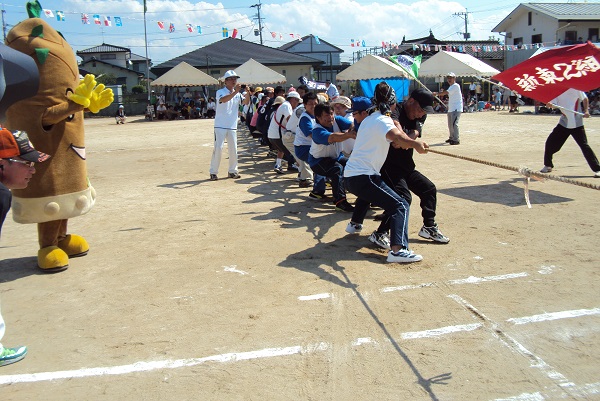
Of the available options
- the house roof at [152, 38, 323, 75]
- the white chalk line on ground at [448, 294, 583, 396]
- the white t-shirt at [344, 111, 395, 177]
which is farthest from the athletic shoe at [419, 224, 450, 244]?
the house roof at [152, 38, 323, 75]

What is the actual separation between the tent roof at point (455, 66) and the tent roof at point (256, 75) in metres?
8.47

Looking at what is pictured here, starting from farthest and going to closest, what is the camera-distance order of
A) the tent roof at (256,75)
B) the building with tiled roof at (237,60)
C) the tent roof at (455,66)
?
the building with tiled roof at (237,60), the tent roof at (256,75), the tent roof at (455,66)

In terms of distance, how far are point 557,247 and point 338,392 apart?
355 centimetres

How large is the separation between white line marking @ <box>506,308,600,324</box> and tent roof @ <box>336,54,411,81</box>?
17433mm

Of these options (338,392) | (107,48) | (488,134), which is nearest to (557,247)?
(338,392)

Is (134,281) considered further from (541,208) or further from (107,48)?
(107,48)

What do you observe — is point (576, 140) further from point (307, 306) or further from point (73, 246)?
point (73, 246)

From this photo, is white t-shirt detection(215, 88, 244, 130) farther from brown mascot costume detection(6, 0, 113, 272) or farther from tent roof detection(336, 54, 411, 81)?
tent roof detection(336, 54, 411, 81)

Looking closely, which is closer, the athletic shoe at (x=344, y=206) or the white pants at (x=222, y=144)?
the athletic shoe at (x=344, y=206)

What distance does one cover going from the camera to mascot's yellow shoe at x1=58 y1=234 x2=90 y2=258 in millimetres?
5734

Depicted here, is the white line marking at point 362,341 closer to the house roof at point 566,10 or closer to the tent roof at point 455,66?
the tent roof at point 455,66

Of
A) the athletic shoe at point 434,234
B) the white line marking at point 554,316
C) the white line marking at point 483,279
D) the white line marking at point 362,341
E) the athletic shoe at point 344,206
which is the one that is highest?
the athletic shoe at point 344,206

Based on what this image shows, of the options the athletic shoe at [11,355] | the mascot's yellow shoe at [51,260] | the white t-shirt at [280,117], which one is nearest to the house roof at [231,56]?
the white t-shirt at [280,117]

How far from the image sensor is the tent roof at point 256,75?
92.8 feet
